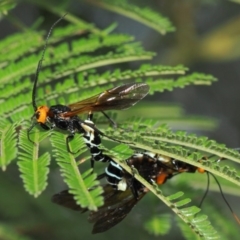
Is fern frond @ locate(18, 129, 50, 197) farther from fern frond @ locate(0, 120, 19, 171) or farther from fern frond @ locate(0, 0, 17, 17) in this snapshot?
fern frond @ locate(0, 0, 17, 17)

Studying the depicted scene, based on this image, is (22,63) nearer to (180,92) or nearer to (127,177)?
(127,177)

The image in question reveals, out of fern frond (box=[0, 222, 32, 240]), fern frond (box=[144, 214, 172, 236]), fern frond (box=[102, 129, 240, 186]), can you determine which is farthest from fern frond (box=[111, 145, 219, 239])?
fern frond (box=[0, 222, 32, 240])

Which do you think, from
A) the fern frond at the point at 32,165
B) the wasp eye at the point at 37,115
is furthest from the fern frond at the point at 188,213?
the wasp eye at the point at 37,115

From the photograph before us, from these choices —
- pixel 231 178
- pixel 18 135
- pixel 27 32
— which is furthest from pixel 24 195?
pixel 231 178

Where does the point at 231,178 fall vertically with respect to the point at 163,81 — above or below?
below

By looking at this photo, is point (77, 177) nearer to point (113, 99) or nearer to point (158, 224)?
point (113, 99)

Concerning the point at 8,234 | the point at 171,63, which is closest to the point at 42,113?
the point at 8,234
